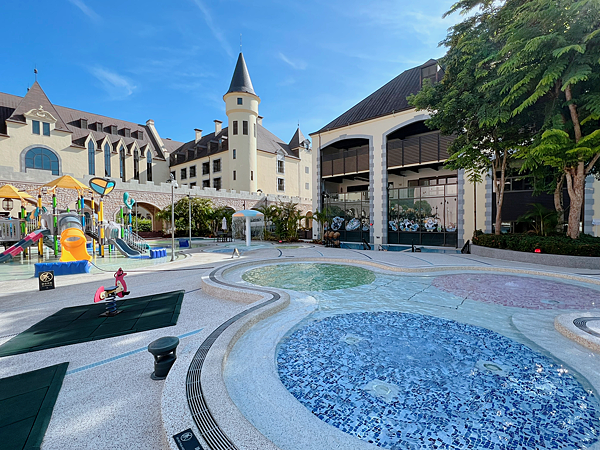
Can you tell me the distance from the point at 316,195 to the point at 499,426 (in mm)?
23001

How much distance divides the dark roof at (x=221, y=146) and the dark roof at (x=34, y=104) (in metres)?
16.3

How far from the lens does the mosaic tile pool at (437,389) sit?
2.75 m

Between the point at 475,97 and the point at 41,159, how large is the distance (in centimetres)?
4087

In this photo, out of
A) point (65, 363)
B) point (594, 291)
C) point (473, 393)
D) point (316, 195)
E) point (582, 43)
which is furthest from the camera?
point (316, 195)

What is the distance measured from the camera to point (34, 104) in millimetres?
31391

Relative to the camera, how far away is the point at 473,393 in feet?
11.0

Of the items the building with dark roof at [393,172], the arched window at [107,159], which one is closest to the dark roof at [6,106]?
the arched window at [107,159]

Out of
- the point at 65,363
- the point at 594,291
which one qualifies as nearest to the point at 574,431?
the point at 65,363

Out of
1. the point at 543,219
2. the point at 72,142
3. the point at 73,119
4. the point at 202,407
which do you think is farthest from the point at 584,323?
the point at 73,119

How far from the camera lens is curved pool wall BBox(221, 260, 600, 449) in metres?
2.63

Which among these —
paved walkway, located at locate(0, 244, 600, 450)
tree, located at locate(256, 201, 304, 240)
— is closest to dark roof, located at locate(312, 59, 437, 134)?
tree, located at locate(256, 201, 304, 240)

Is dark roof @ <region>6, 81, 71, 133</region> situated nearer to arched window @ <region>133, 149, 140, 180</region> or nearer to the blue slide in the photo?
arched window @ <region>133, 149, 140, 180</region>

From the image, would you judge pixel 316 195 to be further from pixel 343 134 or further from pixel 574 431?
pixel 574 431

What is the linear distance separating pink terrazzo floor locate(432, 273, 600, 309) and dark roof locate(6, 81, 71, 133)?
4191 cm
